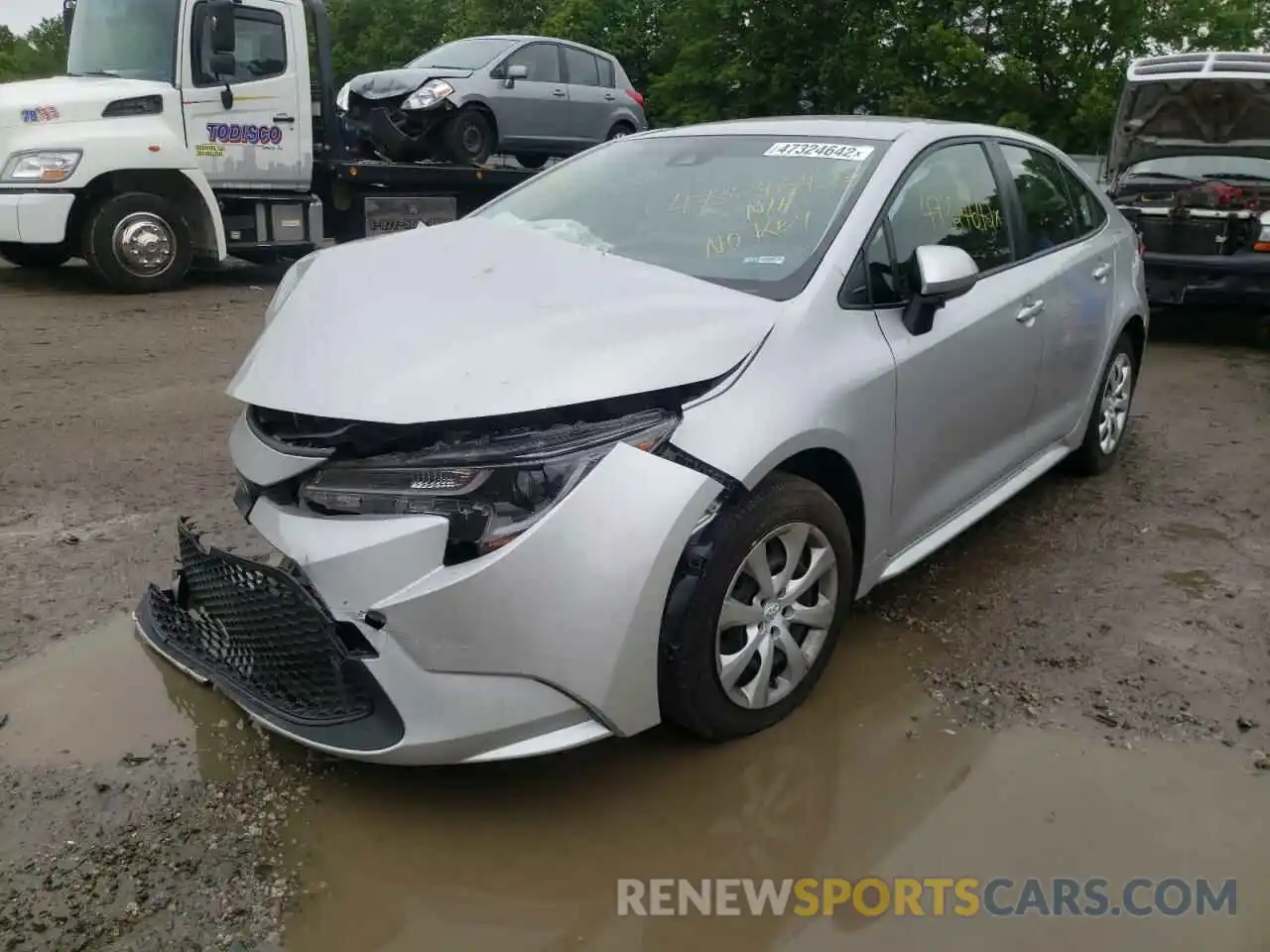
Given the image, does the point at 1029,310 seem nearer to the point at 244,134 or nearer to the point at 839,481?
the point at 839,481

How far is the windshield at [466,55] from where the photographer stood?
12516 millimetres

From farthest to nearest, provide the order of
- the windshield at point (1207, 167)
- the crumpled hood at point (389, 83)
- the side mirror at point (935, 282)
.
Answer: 1. the crumpled hood at point (389, 83)
2. the windshield at point (1207, 167)
3. the side mirror at point (935, 282)

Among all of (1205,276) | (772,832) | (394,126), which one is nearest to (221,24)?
(394,126)

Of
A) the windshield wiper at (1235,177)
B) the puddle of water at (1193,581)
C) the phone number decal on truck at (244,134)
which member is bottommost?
the puddle of water at (1193,581)

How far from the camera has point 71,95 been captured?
30.1 feet

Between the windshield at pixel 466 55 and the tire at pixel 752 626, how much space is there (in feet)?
35.4

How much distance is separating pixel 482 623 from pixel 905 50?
23.3 m

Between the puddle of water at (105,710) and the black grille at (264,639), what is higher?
the black grille at (264,639)

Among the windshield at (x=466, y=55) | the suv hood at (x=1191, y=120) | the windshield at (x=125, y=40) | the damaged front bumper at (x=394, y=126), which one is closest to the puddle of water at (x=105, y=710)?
the windshield at (x=125, y=40)

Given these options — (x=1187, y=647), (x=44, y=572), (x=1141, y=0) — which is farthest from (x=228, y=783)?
(x=1141, y=0)

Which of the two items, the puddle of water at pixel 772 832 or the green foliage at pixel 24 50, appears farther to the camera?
the green foliage at pixel 24 50

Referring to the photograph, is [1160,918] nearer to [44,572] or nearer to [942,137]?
[942,137]

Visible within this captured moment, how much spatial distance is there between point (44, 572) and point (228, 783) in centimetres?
168

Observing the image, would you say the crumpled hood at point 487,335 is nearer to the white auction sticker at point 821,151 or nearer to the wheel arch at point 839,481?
the wheel arch at point 839,481
